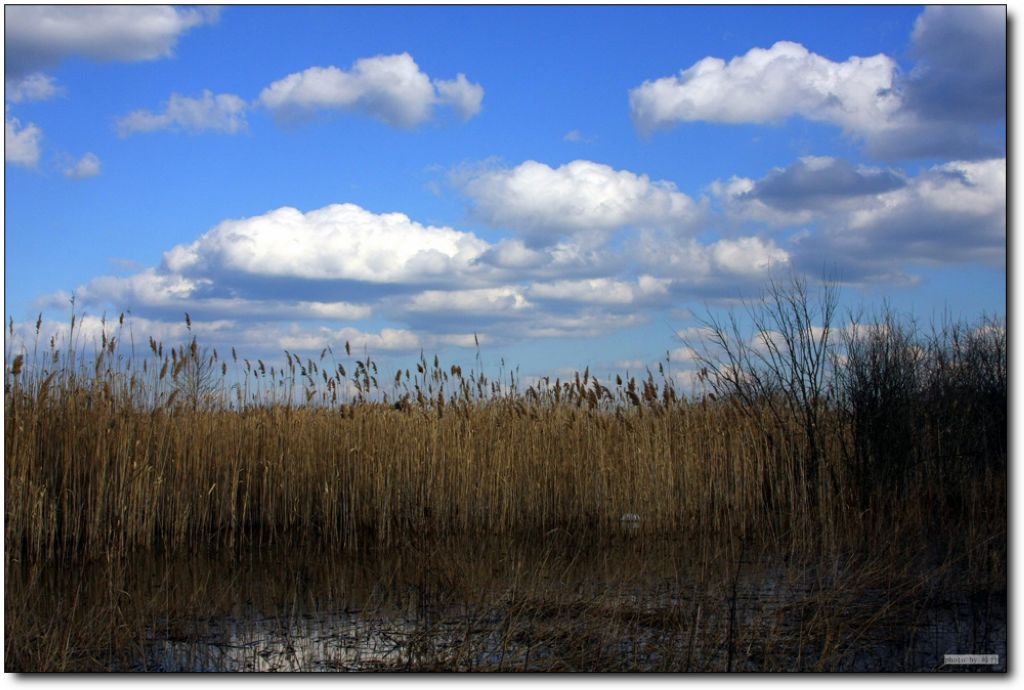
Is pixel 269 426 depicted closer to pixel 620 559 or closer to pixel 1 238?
pixel 620 559

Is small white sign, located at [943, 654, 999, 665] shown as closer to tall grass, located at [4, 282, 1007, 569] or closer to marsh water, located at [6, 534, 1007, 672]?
marsh water, located at [6, 534, 1007, 672]

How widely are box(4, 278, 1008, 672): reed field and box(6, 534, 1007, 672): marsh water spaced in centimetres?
3

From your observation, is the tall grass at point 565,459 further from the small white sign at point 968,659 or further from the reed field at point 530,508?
the small white sign at point 968,659

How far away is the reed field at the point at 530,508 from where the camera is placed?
4109 millimetres

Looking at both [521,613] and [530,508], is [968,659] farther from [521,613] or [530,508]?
[530,508]

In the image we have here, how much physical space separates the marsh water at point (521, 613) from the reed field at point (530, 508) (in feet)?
0.09

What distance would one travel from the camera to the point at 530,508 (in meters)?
7.26

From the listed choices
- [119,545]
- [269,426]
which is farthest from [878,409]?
[119,545]

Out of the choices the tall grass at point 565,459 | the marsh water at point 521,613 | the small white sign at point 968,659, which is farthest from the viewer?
the tall grass at point 565,459

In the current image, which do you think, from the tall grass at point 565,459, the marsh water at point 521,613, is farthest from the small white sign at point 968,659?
the tall grass at point 565,459

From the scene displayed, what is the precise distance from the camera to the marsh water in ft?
11.8

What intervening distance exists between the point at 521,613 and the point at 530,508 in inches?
122

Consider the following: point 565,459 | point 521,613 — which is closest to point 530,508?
Answer: point 565,459

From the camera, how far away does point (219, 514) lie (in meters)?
6.88
